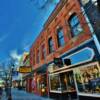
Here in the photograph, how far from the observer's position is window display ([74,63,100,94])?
12039mm

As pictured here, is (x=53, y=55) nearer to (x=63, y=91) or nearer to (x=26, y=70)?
(x=63, y=91)

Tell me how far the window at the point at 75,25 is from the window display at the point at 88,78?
3.38 meters

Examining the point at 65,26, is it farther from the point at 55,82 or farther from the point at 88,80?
the point at 88,80

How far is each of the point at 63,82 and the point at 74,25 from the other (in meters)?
5.79

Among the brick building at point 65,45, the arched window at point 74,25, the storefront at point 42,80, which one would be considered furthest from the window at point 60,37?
the storefront at point 42,80

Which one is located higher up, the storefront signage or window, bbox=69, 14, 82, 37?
window, bbox=69, 14, 82, 37

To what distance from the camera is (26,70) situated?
29.8 meters

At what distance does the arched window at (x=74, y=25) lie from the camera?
1538 cm

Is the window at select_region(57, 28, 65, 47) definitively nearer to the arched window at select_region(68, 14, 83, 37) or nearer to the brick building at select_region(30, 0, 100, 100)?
the brick building at select_region(30, 0, 100, 100)

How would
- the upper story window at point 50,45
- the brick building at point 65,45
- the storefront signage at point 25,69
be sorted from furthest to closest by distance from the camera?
the storefront signage at point 25,69
the upper story window at point 50,45
the brick building at point 65,45

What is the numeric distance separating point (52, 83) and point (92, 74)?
821cm

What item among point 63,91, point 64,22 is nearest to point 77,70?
point 63,91

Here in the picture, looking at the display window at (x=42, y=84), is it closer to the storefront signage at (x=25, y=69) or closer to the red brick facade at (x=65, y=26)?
the red brick facade at (x=65, y=26)

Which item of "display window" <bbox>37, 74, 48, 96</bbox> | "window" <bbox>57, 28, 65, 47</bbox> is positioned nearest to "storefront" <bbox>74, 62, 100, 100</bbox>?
"window" <bbox>57, 28, 65, 47</bbox>
